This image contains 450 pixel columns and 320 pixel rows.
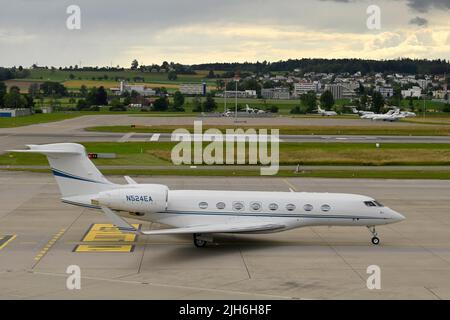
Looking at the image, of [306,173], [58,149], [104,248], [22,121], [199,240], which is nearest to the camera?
[104,248]

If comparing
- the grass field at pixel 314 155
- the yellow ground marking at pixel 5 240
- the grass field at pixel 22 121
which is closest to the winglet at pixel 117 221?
the yellow ground marking at pixel 5 240

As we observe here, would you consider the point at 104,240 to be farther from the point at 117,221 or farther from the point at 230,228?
the point at 230,228

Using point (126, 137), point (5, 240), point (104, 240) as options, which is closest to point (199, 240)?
point (104, 240)

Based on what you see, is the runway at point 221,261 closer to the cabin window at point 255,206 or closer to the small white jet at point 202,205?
the small white jet at point 202,205

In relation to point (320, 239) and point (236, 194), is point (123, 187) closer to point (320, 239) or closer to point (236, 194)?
point (236, 194)

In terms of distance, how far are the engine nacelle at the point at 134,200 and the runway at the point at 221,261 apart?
182 centimetres

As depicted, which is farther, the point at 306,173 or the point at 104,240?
the point at 306,173

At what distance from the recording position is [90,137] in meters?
96.2

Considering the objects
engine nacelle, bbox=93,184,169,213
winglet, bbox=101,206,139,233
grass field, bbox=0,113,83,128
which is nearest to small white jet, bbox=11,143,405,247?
engine nacelle, bbox=93,184,169,213

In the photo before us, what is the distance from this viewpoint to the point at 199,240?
31.8m

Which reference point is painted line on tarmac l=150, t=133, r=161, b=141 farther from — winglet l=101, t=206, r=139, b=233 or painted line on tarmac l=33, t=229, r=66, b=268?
winglet l=101, t=206, r=139, b=233

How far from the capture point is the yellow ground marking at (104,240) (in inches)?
1237

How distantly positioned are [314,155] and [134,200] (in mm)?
42497
